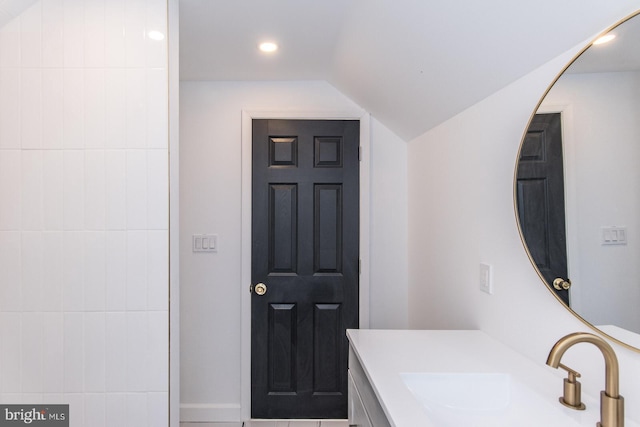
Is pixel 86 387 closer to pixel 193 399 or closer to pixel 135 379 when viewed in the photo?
pixel 135 379

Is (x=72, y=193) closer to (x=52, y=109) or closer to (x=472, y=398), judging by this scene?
(x=52, y=109)

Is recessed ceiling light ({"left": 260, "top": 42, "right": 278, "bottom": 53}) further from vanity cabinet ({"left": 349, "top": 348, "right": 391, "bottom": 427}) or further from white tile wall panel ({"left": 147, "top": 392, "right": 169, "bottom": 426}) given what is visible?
white tile wall panel ({"left": 147, "top": 392, "right": 169, "bottom": 426})

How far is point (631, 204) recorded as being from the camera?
0.81m

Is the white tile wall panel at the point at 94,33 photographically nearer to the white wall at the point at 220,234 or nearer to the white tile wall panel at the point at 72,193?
the white tile wall panel at the point at 72,193

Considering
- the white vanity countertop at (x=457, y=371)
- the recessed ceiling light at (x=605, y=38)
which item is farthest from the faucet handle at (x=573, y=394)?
the recessed ceiling light at (x=605, y=38)

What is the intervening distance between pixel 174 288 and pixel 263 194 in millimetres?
1055

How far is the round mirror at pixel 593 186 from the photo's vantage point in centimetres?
80

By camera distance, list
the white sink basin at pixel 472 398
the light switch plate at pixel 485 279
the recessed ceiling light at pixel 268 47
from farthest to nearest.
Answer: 1. the recessed ceiling light at pixel 268 47
2. the light switch plate at pixel 485 279
3. the white sink basin at pixel 472 398

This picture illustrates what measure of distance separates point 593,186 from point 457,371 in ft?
1.96

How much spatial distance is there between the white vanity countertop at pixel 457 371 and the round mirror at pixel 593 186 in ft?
0.71

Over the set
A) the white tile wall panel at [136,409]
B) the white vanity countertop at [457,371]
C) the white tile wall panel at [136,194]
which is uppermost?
the white tile wall panel at [136,194]

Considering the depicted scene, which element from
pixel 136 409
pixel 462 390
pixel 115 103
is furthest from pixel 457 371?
pixel 115 103

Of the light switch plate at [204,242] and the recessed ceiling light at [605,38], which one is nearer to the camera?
the recessed ceiling light at [605,38]

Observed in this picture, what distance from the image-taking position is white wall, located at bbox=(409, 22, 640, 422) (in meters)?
1.03
